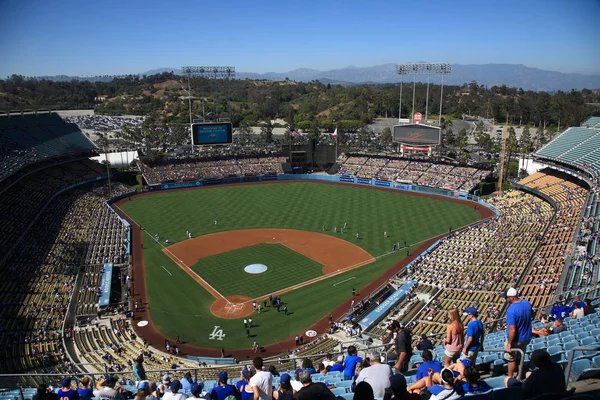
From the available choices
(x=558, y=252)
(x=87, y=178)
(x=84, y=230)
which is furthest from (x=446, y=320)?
(x=87, y=178)

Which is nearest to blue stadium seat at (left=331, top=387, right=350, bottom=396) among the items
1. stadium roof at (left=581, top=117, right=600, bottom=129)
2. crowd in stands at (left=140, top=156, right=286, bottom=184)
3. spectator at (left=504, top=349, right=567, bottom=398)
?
spectator at (left=504, top=349, right=567, bottom=398)

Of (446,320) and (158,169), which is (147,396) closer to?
(446,320)

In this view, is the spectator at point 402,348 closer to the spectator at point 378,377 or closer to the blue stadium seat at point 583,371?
the spectator at point 378,377

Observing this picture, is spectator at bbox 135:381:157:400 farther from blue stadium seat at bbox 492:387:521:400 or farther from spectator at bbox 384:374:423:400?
blue stadium seat at bbox 492:387:521:400

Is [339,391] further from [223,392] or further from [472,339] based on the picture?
[472,339]

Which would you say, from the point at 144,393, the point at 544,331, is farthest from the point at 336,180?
the point at 144,393

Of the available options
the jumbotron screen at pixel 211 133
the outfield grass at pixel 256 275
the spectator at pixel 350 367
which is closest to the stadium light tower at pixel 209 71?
the jumbotron screen at pixel 211 133
